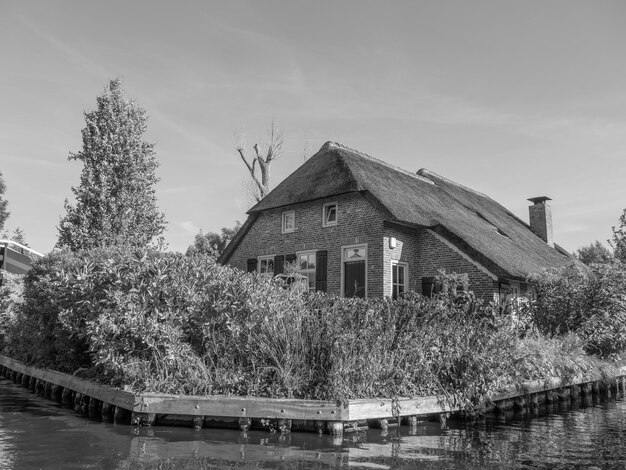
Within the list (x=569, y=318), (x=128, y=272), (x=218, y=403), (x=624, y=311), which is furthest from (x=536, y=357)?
(x=128, y=272)

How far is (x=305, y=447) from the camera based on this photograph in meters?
5.98

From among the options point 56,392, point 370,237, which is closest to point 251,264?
point 370,237

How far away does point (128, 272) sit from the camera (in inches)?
300

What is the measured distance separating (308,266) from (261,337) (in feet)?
29.2

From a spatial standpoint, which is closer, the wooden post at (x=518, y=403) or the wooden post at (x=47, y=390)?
the wooden post at (x=518, y=403)

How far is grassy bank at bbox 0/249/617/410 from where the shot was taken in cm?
720

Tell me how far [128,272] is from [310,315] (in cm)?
279

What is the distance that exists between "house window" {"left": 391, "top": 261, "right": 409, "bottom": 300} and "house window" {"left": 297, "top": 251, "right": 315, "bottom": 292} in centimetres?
261

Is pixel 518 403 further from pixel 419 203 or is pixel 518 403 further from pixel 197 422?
pixel 419 203

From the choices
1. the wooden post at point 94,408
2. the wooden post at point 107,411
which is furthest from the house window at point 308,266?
the wooden post at point 107,411

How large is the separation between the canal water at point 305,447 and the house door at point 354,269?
730cm

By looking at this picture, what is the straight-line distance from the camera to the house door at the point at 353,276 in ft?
49.0

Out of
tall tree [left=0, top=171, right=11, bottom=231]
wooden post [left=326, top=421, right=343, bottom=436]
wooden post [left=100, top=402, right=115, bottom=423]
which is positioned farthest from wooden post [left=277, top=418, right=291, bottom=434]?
tall tree [left=0, top=171, right=11, bottom=231]

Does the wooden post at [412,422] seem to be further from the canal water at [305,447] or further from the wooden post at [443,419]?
the wooden post at [443,419]
